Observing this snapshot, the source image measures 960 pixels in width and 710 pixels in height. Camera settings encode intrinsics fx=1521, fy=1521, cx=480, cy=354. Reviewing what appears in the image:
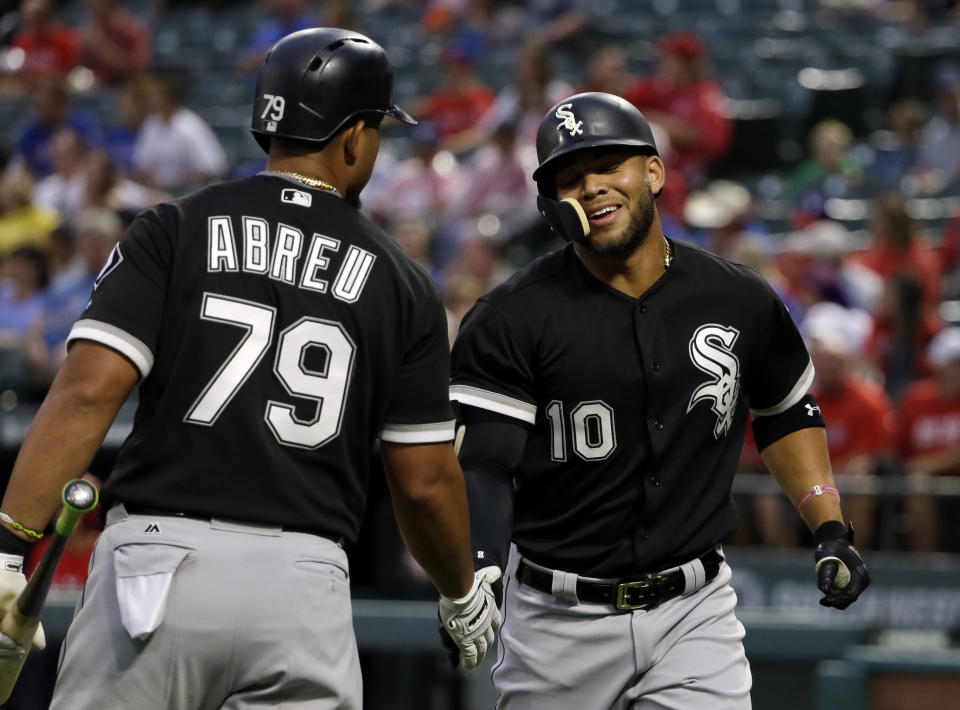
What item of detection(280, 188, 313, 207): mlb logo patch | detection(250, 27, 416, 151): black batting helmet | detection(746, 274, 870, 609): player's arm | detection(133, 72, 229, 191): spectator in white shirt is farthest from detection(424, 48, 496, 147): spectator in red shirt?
detection(280, 188, 313, 207): mlb logo patch

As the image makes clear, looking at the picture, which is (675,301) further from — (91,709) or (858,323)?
(858,323)

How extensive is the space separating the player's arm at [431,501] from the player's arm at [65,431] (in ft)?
2.11

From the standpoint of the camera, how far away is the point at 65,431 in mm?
2973

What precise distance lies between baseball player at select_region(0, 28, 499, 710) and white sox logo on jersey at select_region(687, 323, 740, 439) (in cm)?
93

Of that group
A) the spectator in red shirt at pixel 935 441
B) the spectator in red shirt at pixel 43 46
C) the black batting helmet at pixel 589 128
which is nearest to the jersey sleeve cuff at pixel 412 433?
the black batting helmet at pixel 589 128

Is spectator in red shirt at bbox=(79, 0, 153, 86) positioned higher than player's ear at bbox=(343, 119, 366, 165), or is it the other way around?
spectator in red shirt at bbox=(79, 0, 153, 86)

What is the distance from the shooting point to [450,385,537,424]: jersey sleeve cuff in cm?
388

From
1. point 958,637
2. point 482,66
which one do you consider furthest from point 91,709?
point 482,66

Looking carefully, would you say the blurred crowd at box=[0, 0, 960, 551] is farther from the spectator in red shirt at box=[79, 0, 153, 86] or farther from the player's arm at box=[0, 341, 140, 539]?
the player's arm at box=[0, 341, 140, 539]

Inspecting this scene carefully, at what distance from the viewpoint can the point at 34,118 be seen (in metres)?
12.9

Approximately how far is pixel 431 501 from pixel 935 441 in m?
4.54

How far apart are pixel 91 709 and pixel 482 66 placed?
1030cm

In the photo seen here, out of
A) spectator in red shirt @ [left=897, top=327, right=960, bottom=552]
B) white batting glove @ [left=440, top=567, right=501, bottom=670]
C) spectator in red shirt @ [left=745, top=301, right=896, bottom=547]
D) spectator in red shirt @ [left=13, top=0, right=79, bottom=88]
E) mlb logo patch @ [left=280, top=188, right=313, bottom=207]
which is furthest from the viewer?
spectator in red shirt @ [left=13, top=0, right=79, bottom=88]

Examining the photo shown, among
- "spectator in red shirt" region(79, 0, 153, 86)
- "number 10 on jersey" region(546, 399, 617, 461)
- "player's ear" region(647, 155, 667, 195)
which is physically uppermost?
"spectator in red shirt" region(79, 0, 153, 86)
